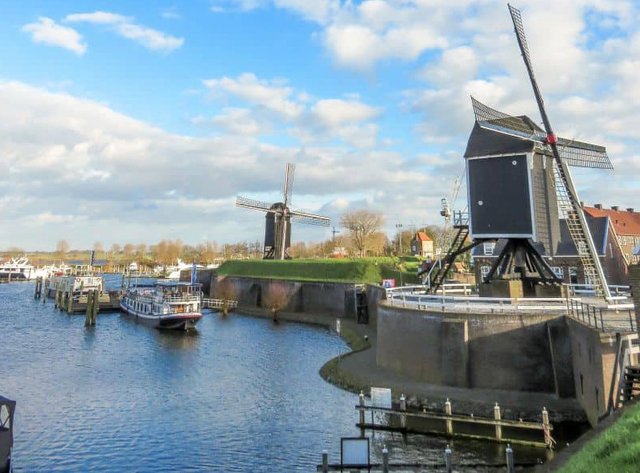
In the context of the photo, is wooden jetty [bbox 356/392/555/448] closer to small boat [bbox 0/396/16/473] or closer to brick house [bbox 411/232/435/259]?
small boat [bbox 0/396/16/473]

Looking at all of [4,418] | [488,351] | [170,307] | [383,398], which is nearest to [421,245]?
[170,307]

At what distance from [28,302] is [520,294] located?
83.3m

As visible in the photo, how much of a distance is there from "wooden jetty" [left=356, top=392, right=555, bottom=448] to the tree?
79.3 m

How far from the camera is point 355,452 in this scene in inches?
552

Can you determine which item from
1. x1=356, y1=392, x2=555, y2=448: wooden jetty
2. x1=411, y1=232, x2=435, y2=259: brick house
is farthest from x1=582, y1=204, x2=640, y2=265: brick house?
x1=356, y1=392, x2=555, y2=448: wooden jetty

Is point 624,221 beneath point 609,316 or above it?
above

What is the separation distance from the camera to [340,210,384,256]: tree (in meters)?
99.7

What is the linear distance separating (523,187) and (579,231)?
378 cm

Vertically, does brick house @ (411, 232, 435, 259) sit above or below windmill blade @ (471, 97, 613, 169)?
below

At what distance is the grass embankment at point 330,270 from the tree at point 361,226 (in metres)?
18.2

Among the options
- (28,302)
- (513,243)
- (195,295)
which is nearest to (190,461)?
(513,243)

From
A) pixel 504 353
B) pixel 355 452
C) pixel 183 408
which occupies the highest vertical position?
pixel 504 353

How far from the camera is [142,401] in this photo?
24062mm

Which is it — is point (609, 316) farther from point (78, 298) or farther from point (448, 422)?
point (78, 298)
